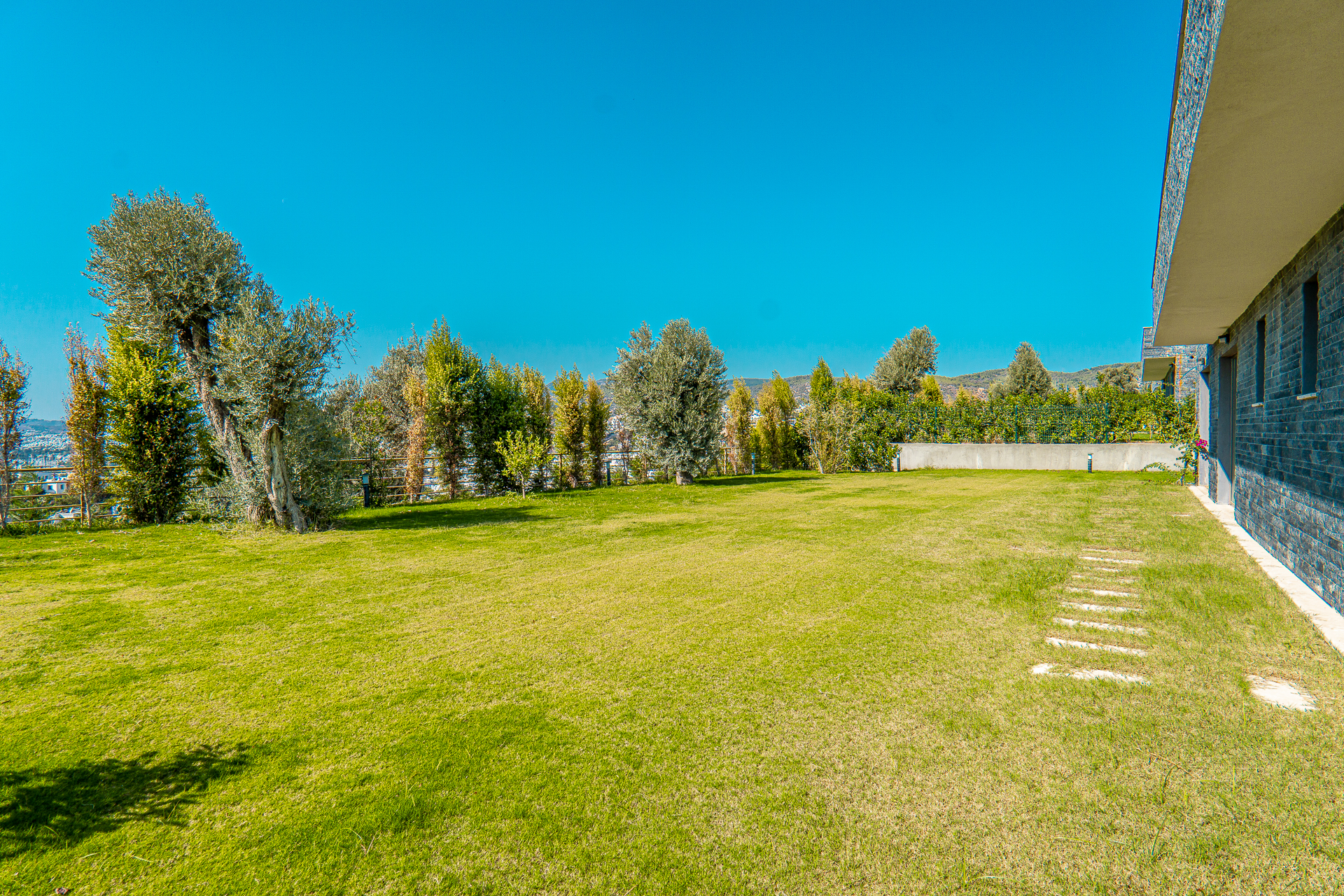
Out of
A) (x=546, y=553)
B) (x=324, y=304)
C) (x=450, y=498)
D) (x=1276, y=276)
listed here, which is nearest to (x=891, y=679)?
(x=546, y=553)

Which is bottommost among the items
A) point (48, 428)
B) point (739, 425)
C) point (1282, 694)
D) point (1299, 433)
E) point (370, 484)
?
point (1282, 694)

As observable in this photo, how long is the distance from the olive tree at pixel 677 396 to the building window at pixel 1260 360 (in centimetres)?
1200

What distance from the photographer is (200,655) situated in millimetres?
3959

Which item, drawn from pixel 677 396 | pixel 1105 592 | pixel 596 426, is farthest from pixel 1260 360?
pixel 596 426

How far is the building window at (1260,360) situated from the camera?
6.95 meters

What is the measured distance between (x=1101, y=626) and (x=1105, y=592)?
1.04 m

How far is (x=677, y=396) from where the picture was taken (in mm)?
17328

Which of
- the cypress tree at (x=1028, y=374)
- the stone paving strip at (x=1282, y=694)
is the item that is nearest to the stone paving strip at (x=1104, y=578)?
the stone paving strip at (x=1282, y=694)

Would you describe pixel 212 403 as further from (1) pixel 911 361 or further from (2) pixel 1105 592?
(1) pixel 911 361

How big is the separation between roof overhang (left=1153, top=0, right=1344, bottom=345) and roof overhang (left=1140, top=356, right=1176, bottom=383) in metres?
16.6

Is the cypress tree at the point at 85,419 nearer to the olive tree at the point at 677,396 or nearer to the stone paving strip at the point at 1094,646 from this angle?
the olive tree at the point at 677,396

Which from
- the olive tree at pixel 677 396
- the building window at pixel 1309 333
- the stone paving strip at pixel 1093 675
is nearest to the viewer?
the stone paving strip at pixel 1093 675

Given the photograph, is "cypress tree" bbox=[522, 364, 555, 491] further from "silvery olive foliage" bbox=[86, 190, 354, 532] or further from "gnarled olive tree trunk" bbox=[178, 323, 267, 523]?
"gnarled olive tree trunk" bbox=[178, 323, 267, 523]

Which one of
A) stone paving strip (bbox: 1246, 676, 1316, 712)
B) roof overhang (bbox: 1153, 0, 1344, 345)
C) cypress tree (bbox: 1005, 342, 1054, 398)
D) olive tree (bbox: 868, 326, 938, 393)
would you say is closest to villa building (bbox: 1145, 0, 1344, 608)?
roof overhang (bbox: 1153, 0, 1344, 345)
